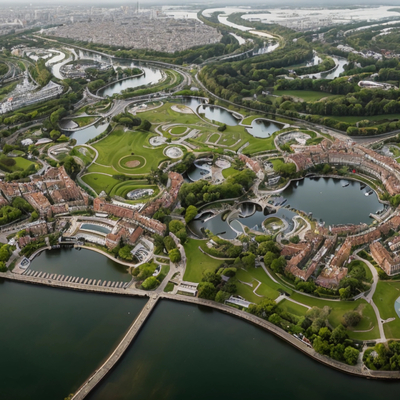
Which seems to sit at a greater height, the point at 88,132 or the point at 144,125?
the point at 144,125

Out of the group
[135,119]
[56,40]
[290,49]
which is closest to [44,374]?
[135,119]

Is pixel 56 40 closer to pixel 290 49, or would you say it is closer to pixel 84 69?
pixel 84 69

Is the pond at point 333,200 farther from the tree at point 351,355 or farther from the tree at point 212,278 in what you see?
the tree at point 351,355

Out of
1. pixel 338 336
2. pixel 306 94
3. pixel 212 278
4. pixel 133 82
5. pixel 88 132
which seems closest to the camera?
pixel 338 336

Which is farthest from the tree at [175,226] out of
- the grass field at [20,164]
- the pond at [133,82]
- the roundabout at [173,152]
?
the pond at [133,82]

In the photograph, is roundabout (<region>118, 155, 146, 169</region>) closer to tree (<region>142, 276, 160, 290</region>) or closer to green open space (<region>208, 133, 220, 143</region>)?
green open space (<region>208, 133, 220, 143</region>)

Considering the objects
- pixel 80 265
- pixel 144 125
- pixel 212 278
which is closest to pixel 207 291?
pixel 212 278

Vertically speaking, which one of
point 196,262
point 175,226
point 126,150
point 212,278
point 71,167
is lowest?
point 196,262

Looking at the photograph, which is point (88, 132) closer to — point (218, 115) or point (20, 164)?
point (20, 164)
